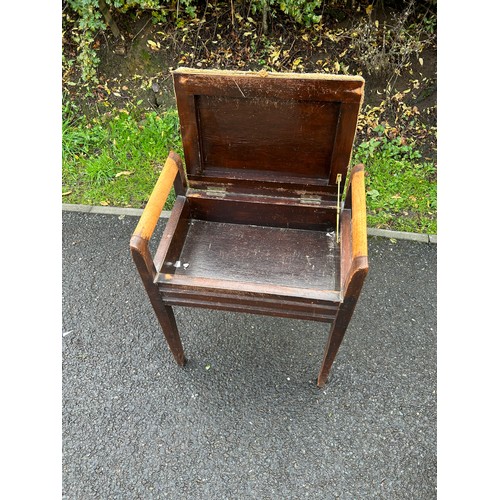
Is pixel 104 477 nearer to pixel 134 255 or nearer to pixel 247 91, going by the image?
pixel 134 255

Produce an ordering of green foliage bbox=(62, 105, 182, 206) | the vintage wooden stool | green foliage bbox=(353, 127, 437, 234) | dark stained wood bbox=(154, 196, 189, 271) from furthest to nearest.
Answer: green foliage bbox=(62, 105, 182, 206)
green foliage bbox=(353, 127, 437, 234)
dark stained wood bbox=(154, 196, 189, 271)
the vintage wooden stool

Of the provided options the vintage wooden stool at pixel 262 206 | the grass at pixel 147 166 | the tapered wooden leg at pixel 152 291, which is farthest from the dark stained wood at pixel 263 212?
the grass at pixel 147 166

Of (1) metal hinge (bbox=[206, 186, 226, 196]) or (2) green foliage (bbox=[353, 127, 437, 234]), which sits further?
(2) green foliage (bbox=[353, 127, 437, 234])

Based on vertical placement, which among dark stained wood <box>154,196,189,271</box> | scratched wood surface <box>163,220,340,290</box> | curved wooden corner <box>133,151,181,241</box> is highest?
curved wooden corner <box>133,151,181,241</box>

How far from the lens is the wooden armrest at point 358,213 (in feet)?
4.74

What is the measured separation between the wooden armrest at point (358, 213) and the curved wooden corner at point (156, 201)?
2.40 feet

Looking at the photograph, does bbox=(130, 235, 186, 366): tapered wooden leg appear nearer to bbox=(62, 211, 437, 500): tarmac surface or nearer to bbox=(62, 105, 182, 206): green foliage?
bbox=(62, 211, 437, 500): tarmac surface

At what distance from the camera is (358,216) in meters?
1.58

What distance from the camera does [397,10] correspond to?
3.40 metres

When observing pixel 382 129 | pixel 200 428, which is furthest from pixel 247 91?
Result: pixel 382 129

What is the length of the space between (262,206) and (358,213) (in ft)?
1.70

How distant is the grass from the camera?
9.66 ft

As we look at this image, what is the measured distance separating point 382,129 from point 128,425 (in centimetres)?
278

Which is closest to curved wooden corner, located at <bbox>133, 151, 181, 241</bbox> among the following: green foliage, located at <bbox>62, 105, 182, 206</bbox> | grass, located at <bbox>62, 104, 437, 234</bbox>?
grass, located at <bbox>62, 104, 437, 234</bbox>
